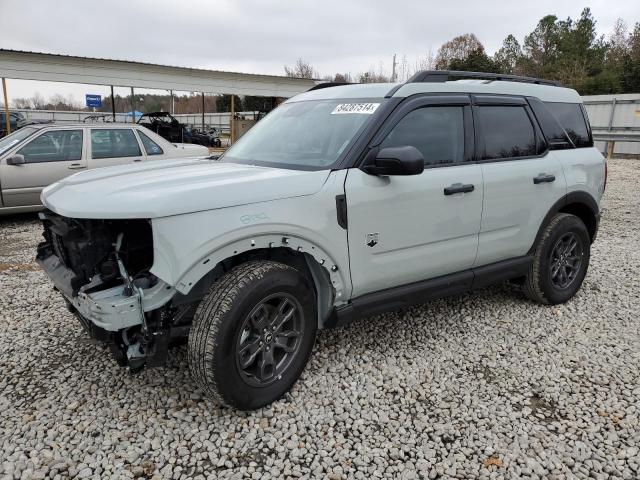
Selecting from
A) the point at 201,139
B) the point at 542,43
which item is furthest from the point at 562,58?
the point at 201,139

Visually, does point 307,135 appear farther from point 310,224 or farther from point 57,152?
point 57,152

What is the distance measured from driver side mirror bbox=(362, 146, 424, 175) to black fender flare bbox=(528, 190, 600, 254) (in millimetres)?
1866

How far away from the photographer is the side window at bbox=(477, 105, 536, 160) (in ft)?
12.2

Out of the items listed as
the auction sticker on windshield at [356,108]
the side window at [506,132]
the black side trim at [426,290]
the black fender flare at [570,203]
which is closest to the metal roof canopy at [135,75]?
the auction sticker on windshield at [356,108]

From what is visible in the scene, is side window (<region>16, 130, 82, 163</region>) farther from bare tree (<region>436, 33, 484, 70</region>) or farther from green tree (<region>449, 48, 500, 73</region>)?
bare tree (<region>436, 33, 484, 70</region>)

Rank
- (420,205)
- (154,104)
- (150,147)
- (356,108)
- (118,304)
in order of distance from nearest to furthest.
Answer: (118,304), (420,205), (356,108), (150,147), (154,104)

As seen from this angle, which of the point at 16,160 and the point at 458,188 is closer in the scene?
the point at 458,188

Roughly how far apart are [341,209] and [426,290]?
100 cm

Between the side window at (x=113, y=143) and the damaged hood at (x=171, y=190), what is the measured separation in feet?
16.9

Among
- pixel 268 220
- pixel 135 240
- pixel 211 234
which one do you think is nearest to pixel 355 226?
pixel 268 220

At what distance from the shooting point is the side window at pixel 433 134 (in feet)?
10.6

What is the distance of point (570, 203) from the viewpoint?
432 centimetres

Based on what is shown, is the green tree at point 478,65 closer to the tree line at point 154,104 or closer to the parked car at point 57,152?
the tree line at point 154,104

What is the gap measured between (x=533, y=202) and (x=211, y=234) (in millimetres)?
2823
